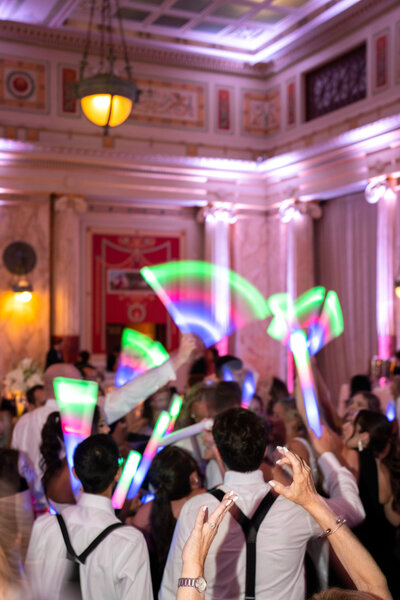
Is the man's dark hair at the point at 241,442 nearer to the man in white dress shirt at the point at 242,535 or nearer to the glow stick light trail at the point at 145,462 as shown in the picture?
the man in white dress shirt at the point at 242,535

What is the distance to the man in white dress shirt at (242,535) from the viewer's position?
8.73ft

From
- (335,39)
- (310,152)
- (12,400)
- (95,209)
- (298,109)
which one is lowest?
(12,400)

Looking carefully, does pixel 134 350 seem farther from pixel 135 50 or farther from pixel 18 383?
pixel 135 50

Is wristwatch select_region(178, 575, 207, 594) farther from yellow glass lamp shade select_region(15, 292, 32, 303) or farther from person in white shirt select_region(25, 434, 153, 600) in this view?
yellow glass lamp shade select_region(15, 292, 32, 303)

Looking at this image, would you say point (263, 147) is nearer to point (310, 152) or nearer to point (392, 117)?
point (310, 152)

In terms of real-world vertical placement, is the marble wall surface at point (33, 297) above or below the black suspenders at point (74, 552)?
above

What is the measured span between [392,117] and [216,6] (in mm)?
3260

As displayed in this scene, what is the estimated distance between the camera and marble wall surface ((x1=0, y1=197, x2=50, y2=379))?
11.9 meters

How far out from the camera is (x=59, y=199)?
12086 mm

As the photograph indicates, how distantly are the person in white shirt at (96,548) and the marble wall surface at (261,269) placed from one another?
10604mm

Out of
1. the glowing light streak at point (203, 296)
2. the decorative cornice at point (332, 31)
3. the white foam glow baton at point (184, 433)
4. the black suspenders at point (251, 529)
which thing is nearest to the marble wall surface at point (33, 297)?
the glowing light streak at point (203, 296)

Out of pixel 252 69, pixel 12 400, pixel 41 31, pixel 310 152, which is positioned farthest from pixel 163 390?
pixel 252 69

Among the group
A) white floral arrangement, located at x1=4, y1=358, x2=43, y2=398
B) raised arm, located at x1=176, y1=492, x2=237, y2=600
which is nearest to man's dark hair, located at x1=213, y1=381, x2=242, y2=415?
raised arm, located at x1=176, y1=492, x2=237, y2=600

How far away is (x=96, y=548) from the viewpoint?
2.55m
